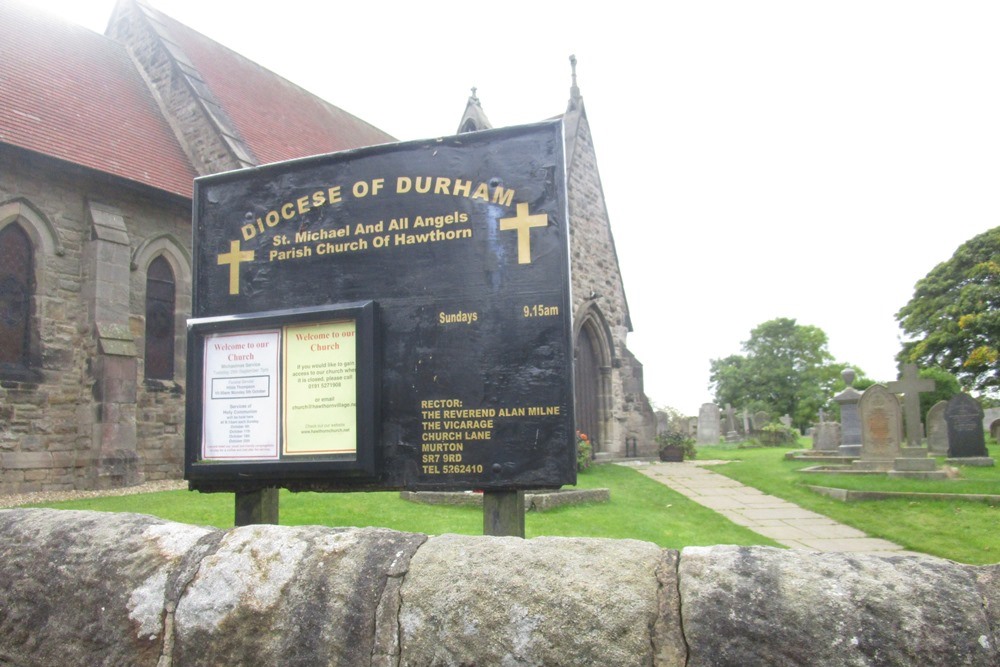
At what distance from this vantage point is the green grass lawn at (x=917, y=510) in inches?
313

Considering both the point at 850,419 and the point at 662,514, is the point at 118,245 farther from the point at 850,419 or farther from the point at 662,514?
the point at 850,419

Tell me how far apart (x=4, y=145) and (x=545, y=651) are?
14.4 meters

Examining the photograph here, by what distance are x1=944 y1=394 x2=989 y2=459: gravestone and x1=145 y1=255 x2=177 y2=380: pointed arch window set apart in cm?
1713

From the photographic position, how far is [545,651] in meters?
2.11

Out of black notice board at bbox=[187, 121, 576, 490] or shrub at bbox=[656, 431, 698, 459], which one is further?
shrub at bbox=[656, 431, 698, 459]

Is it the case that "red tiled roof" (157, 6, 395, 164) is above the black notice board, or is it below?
above

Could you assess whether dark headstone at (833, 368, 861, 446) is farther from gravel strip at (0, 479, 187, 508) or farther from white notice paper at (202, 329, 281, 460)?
white notice paper at (202, 329, 281, 460)

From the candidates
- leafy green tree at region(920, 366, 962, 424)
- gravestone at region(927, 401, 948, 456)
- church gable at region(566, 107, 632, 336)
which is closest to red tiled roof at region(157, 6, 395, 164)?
church gable at region(566, 107, 632, 336)

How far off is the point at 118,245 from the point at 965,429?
18.2 m

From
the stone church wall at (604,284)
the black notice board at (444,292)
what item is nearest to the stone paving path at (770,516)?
the stone church wall at (604,284)

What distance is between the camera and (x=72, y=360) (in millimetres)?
13961

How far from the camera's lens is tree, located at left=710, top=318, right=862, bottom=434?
2552 inches

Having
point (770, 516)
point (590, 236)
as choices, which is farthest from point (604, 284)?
point (770, 516)

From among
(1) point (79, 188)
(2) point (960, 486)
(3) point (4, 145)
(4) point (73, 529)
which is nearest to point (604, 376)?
(2) point (960, 486)
